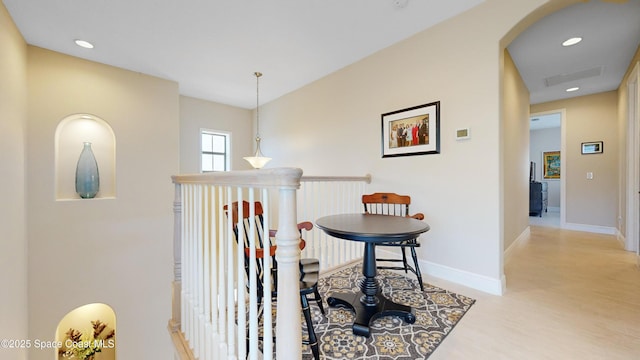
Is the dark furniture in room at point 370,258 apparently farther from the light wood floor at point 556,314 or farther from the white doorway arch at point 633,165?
the white doorway arch at point 633,165

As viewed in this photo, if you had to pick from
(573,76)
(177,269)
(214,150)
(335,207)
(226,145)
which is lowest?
(177,269)

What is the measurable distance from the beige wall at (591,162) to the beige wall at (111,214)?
287 inches

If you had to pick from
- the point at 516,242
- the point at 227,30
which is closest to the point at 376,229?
the point at 227,30

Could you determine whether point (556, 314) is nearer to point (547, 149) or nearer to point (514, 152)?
point (514, 152)

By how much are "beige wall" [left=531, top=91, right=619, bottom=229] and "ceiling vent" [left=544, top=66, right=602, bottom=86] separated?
1266 millimetres

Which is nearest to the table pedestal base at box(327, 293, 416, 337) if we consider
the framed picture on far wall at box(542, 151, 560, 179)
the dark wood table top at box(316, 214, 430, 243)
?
the dark wood table top at box(316, 214, 430, 243)

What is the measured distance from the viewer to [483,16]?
2.27 m

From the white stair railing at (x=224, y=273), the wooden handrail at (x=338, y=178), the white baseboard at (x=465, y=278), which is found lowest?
the white baseboard at (x=465, y=278)

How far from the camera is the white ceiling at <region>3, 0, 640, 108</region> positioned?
2.39 meters

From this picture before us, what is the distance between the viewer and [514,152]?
3414mm

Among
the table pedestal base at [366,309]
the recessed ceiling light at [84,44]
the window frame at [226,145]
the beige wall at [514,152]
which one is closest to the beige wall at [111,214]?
the recessed ceiling light at [84,44]

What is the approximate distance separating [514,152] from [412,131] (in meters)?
1.75

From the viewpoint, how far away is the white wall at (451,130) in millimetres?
2209

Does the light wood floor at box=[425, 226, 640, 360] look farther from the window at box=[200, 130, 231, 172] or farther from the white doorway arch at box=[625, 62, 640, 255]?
the window at box=[200, 130, 231, 172]
